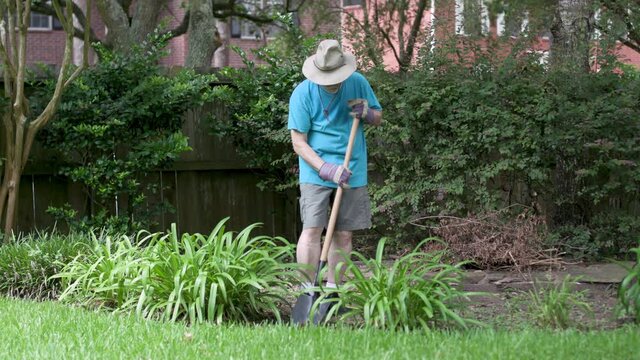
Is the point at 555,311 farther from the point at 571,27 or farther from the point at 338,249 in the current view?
the point at 571,27

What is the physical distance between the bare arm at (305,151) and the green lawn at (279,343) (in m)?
1.19

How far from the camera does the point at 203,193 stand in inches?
396

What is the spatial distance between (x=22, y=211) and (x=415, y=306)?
5026 mm

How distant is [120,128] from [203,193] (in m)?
1.39

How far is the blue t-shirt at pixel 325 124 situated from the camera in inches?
251

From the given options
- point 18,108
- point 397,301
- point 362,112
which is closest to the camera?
point 397,301

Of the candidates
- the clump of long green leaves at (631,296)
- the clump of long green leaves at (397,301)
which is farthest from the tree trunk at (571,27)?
the clump of long green leaves at (397,301)

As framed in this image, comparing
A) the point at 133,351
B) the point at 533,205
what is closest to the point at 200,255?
the point at 133,351

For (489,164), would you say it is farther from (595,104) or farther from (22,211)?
(22,211)

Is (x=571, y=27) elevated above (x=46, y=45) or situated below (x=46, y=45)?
below

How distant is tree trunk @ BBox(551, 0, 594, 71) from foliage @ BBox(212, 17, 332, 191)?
2459mm

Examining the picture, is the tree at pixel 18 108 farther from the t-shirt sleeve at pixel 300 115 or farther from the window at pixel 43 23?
the window at pixel 43 23

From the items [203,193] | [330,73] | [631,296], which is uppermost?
[330,73]

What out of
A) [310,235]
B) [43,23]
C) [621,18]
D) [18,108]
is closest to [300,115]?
[310,235]
